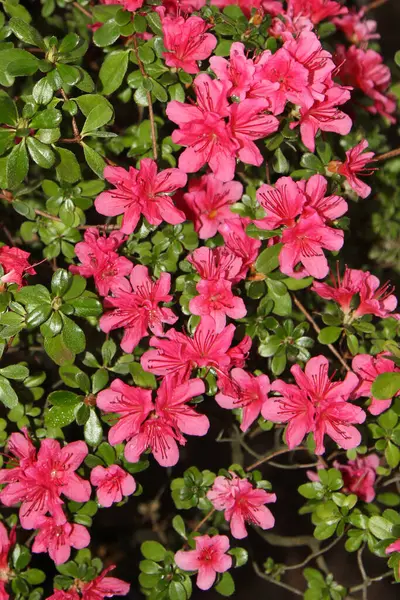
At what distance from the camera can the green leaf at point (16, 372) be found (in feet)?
3.63

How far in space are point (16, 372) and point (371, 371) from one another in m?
0.59

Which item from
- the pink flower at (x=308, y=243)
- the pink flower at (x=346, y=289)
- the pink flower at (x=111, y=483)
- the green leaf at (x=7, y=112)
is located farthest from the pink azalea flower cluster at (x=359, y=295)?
the green leaf at (x=7, y=112)

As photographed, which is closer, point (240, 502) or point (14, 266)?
point (14, 266)

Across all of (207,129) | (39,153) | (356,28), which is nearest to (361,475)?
(207,129)

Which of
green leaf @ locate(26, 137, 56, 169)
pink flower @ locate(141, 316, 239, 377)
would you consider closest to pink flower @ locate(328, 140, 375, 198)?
pink flower @ locate(141, 316, 239, 377)

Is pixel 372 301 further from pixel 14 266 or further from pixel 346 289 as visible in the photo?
pixel 14 266

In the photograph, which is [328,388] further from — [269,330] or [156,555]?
[156,555]

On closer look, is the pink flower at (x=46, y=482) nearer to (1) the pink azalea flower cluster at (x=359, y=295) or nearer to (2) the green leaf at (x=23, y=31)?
(1) the pink azalea flower cluster at (x=359, y=295)

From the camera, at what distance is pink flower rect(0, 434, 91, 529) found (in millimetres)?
1103

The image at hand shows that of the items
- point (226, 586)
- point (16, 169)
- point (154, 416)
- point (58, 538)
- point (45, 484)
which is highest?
point (16, 169)

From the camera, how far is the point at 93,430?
1125 millimetres

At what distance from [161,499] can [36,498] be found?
78cm

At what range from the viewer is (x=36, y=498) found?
3.63ft

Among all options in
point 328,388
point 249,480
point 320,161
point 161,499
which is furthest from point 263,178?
point 161,499
